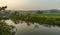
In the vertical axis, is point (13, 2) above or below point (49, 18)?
above

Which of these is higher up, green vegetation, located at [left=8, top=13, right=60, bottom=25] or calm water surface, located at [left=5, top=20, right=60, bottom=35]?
green vegetation, located at [left=8, top=13, right=60, bottom=25]

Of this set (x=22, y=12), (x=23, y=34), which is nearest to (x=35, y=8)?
(x=22, y=12)

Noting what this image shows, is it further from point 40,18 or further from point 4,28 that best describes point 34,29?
point 4,28

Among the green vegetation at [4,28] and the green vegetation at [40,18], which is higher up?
the green vegetation at [40,18]

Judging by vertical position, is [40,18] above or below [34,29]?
above

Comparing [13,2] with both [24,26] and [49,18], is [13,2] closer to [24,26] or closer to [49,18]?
[24,26]

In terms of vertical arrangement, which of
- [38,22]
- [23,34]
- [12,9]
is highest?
[12,9]

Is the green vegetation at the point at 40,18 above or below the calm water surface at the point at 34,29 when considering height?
above

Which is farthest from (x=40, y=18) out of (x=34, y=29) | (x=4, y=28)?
(x=4, y=28)
